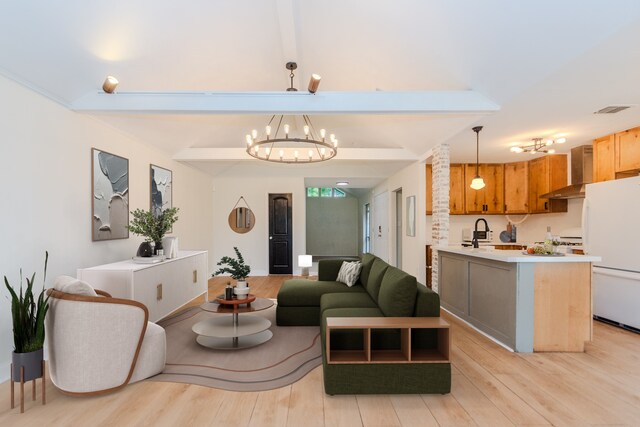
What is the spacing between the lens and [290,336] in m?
3.75

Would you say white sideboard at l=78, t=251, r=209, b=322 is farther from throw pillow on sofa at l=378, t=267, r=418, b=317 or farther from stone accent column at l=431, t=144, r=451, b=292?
stone accent column at l=431, t=144, r=451, b=292

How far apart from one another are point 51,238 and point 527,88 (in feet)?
15.2

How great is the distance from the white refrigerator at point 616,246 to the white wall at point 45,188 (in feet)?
20.0

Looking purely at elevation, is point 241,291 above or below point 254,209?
below

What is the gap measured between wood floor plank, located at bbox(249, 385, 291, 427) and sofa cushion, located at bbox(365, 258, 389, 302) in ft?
4.44

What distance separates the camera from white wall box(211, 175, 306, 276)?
7.96m

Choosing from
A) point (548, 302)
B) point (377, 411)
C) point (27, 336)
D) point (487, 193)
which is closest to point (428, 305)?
point (377, 411)

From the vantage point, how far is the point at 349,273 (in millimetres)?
4461

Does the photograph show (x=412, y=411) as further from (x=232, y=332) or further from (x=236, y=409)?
(x=232, y=332)

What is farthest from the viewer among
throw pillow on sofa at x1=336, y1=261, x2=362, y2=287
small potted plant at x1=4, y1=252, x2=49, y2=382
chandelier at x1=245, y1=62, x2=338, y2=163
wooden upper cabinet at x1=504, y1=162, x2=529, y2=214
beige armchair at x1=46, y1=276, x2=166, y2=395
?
wooden upper cabinet at x1=504, y1=162, x2=529, y2=214

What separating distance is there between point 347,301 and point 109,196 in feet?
10.1

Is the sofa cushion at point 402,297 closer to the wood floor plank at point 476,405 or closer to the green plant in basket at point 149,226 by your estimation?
the wood floor plank at point 476,405

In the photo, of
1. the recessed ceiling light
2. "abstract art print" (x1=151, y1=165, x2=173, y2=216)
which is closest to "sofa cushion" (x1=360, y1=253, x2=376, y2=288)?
"abstract art print" (x1=151, y1=165, x2=173, y2=216)

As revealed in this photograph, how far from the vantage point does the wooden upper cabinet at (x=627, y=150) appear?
422 cm
